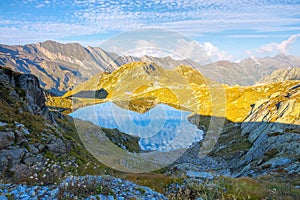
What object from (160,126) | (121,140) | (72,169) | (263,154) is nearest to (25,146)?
(72,169)

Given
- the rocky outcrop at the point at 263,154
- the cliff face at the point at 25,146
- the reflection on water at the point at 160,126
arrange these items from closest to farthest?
the cliff face at the point at 25,146 < the reflection on water at the point at 160,126 < the rocky outcrop at the point at 263,154

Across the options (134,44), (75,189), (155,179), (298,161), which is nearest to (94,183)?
(75,189)

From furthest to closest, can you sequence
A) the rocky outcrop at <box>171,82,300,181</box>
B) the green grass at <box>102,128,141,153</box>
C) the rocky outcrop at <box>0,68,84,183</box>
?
the green grass at <box>102,128,141,153</box>, the rocky outcrop at <box>171,82,300,181</box>, the rocky outcrop at <box>0,68,84,183</box>

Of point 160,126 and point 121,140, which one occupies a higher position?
point 160,126

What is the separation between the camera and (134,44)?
21.5 metres

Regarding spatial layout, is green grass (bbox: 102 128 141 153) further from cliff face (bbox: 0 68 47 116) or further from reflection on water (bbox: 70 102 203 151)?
reflection on water (bbox: 70 102 203 151)

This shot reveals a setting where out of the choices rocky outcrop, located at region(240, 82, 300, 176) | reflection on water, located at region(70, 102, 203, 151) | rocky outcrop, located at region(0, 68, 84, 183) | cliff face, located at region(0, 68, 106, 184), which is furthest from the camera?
rocky outcrop, located at region(240, 82, 300, 176)

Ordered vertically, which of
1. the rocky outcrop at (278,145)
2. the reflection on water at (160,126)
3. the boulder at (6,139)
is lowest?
the rocky outcrop at (278,145)

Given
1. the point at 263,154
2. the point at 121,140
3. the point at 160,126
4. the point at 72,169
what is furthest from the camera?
the point at 121,140

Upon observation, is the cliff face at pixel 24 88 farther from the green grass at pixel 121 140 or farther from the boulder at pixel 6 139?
the green grass at pixel 121 140

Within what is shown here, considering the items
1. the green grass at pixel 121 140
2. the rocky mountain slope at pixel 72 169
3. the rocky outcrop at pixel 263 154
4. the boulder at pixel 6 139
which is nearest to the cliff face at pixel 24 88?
the rocky mountain slope at pixel 72 169

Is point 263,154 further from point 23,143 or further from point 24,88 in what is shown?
point 24,88


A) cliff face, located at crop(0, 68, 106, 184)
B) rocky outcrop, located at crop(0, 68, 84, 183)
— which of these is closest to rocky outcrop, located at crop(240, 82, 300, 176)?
cliff face, located at crop(0, 68, 106, 184)

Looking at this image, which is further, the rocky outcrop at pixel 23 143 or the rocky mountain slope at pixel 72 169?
the rocky outcrop at pixel 23 143
